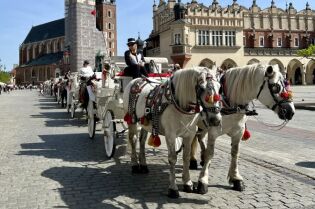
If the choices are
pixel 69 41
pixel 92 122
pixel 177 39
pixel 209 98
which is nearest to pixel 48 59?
pixel 69 41

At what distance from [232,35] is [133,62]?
47.9 metres

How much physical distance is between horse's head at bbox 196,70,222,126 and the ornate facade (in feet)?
142

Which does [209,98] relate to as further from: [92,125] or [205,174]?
[92,125]

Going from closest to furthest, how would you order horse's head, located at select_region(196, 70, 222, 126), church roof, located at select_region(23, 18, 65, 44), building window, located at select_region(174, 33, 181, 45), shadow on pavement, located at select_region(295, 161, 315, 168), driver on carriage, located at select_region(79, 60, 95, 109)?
horse's head, located at select_region(196, 70, 222, 126) < shadow on pavement, located at select_region(295, 161, 315, 168) < driver on carriage, located at select_region(79, 60, 95, 109) < building window, located at select_region(174, 33, 181, 45) < church roof, located at select_region(23, 18, 65, 44)

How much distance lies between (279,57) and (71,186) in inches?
2203

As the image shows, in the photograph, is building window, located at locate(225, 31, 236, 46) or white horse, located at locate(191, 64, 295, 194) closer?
white horse, located at locate(191, 64, 295, 194)

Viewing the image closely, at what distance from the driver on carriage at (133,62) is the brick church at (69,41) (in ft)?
67.3

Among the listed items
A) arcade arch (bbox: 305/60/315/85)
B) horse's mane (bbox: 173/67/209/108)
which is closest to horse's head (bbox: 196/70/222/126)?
horse's mane (bbox: 173/67/209/108)

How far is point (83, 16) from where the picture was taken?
4972cm

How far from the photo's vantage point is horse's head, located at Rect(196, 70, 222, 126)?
15.5ft

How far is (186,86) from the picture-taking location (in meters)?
5.25

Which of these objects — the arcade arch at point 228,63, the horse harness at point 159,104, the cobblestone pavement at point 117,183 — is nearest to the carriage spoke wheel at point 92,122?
the cobblestone pavement at point 117,183

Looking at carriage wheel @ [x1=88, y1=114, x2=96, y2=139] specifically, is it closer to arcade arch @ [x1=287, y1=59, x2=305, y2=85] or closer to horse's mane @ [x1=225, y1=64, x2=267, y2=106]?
horse's mane @ [x1=225, y1=64, x2=267, y2=106]

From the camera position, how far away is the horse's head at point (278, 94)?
5152mm
